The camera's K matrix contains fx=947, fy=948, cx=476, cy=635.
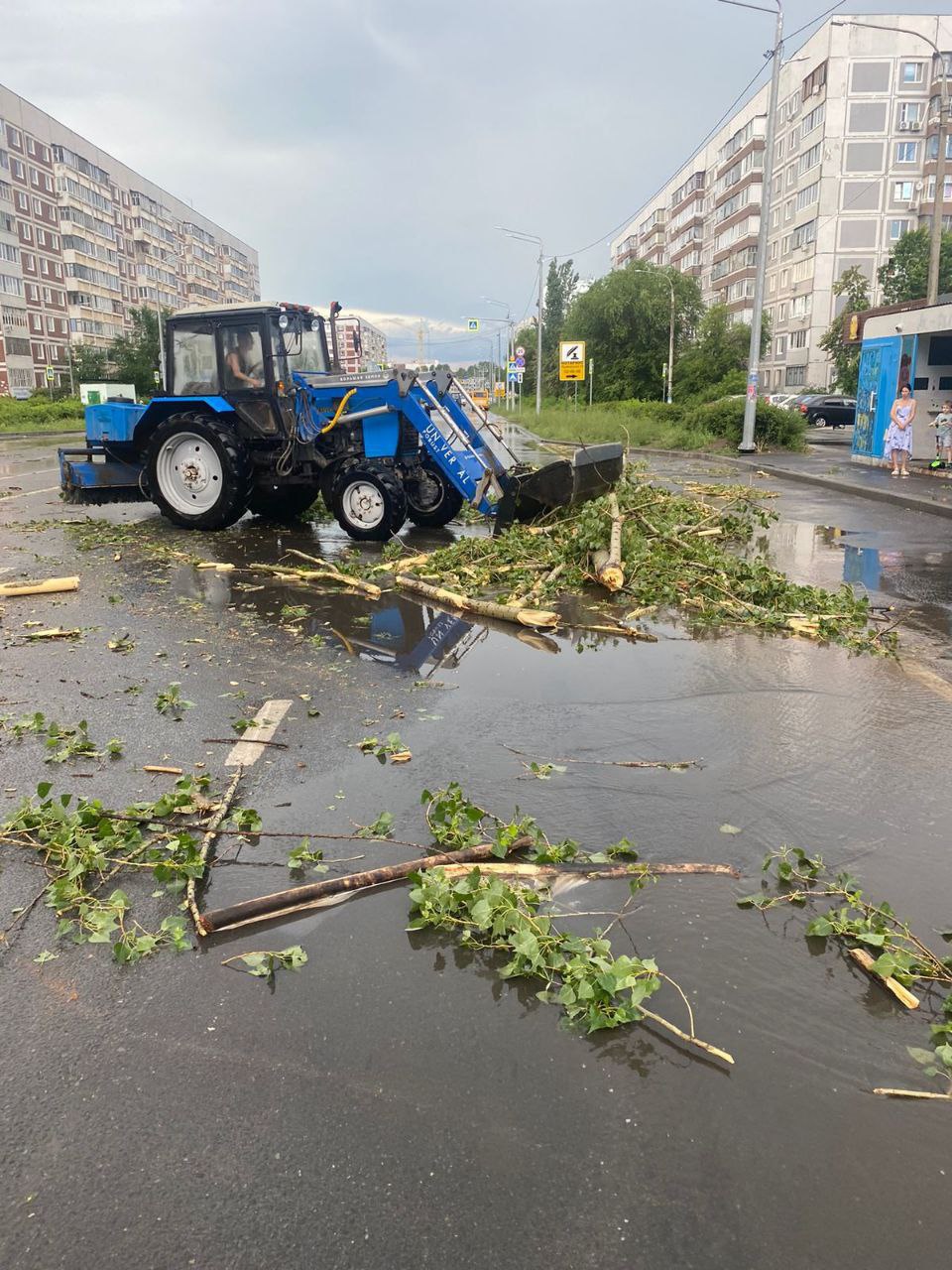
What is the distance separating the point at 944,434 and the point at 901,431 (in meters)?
1.95

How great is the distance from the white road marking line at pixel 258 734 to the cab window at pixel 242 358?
796cm

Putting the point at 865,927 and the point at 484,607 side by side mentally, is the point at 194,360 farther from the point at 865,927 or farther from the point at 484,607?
the point at 865,927

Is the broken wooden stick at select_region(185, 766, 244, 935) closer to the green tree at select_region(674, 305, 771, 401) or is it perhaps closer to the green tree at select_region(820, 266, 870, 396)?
the green tree at select_region(820, 266, 870, 396)

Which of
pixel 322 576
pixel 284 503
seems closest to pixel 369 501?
pixel 322 576

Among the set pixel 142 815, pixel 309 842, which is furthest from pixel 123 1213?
pixel 142 815

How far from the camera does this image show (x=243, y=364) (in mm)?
12859

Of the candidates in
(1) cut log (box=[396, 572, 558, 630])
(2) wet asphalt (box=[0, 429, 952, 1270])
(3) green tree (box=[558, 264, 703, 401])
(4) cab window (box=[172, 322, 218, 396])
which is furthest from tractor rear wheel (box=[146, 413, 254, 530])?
(3) green tree (box=[558, 264, 703, 401])

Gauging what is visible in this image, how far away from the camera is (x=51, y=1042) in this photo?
2965mm

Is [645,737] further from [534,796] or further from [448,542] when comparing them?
[448,542]

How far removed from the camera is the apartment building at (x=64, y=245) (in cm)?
8325

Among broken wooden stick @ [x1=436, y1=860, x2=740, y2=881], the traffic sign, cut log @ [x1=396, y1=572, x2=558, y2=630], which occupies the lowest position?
broken wooden stick @ [x1=436, y1=860, x2=740, y2=881]

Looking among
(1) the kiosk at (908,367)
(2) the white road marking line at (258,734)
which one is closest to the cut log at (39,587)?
(2) the white road marking line at (258,734)

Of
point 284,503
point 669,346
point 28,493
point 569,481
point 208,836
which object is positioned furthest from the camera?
point 669,346

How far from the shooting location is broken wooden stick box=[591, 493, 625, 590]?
31.0 feet
